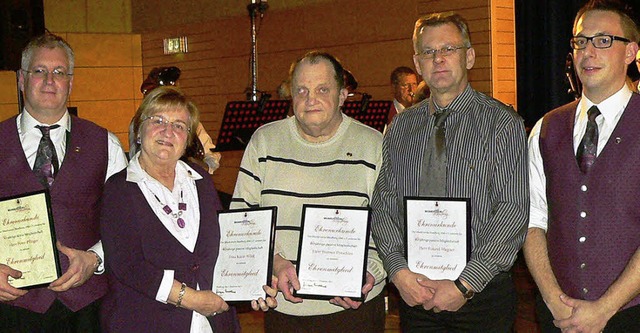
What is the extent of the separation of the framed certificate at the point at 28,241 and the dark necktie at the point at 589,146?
1.94m

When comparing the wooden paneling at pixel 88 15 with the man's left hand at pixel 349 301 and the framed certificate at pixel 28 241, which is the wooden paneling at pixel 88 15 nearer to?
the framed certificate at pixel 28 241

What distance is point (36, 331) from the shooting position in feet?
10.4

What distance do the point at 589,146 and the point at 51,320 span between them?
216cm

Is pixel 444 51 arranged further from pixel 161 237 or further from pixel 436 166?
pixel 161 237

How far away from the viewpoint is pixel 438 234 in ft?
9.89

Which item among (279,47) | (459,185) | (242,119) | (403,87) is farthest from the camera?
(279,47)

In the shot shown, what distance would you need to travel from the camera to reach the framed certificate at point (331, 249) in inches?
121

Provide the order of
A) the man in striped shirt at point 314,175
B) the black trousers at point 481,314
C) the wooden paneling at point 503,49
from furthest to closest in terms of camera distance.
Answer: the wooden paneling at point 503,49 < the man in striped shirt at point 314,175 < the black trousers at point 481,314

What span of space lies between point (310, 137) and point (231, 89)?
10.1m

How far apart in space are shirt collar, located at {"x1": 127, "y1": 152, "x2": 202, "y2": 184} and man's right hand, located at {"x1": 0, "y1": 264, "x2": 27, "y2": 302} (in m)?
0.55

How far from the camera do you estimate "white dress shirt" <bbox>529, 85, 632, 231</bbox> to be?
2842 mm

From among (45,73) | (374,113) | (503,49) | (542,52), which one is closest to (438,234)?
(45,73)

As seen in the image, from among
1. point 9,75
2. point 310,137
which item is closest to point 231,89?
point 9,75

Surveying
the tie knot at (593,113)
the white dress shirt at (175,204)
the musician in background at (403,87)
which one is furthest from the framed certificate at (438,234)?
the musician in background at (403,87)
